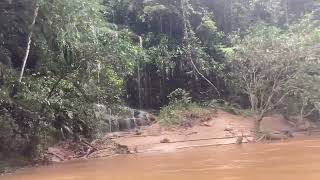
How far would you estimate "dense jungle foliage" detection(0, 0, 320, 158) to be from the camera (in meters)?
16.2

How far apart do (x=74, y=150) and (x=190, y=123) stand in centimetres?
712

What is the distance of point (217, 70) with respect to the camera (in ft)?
88.9

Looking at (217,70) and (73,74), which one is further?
(217,70)

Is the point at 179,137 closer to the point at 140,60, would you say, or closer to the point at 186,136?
the point at 186,136

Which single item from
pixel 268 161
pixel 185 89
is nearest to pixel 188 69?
pixel 185 89

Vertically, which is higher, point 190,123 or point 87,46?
point 87,46

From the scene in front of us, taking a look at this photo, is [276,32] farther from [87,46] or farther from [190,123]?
[87,46]

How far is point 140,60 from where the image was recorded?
25.0m

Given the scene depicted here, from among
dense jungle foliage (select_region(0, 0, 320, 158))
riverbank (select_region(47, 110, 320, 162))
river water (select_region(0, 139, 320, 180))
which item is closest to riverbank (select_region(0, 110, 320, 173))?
riverbank (select_region(47, 110, 320, 162))

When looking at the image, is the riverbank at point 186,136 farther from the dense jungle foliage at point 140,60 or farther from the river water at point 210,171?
the river water at point 210,171

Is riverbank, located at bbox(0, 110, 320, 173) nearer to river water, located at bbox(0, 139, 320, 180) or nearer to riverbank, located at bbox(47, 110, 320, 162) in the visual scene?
riverbank, located at bbox(47, 110, 320, 162)

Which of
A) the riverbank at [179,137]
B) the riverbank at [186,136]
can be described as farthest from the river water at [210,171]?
the riverbank at [186,136]

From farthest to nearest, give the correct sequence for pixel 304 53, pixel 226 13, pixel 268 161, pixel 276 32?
1. pixel 226 13
2. pixel 276 32
3. pixel 304 53
4. pixel 268 161

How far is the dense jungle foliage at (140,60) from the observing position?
53.1 ft
